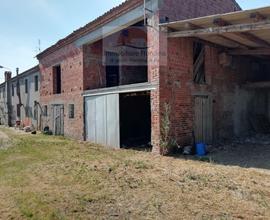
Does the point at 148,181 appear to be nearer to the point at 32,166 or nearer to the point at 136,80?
the point at 32,166

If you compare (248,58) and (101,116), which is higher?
(248,58)

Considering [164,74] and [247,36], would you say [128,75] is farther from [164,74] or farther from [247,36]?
[247,36]

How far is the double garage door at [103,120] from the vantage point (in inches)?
473

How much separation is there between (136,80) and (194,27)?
662cm

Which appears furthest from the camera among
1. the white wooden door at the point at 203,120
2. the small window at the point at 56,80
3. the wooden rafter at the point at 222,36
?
the small window at the point at 56,80

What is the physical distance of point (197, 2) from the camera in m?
11.7

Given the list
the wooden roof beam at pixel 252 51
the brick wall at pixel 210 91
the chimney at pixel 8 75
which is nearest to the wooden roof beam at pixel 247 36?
the wooden roof beam at pixel 252 51

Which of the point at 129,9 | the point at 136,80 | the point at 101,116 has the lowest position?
the point at 101,116

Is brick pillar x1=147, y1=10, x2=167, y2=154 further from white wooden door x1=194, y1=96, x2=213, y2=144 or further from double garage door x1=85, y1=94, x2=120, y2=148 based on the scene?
double garage door x1=85, y1=94, x2=120, y2=148

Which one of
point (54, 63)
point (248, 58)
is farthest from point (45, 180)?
point (54, 63)

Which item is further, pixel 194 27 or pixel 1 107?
pixel 1 107

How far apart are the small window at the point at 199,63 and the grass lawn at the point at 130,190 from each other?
12.7 ft

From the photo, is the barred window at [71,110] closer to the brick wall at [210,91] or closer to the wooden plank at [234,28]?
the brick wall at [210,91]

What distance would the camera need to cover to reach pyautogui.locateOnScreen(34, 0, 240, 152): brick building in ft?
33.0
